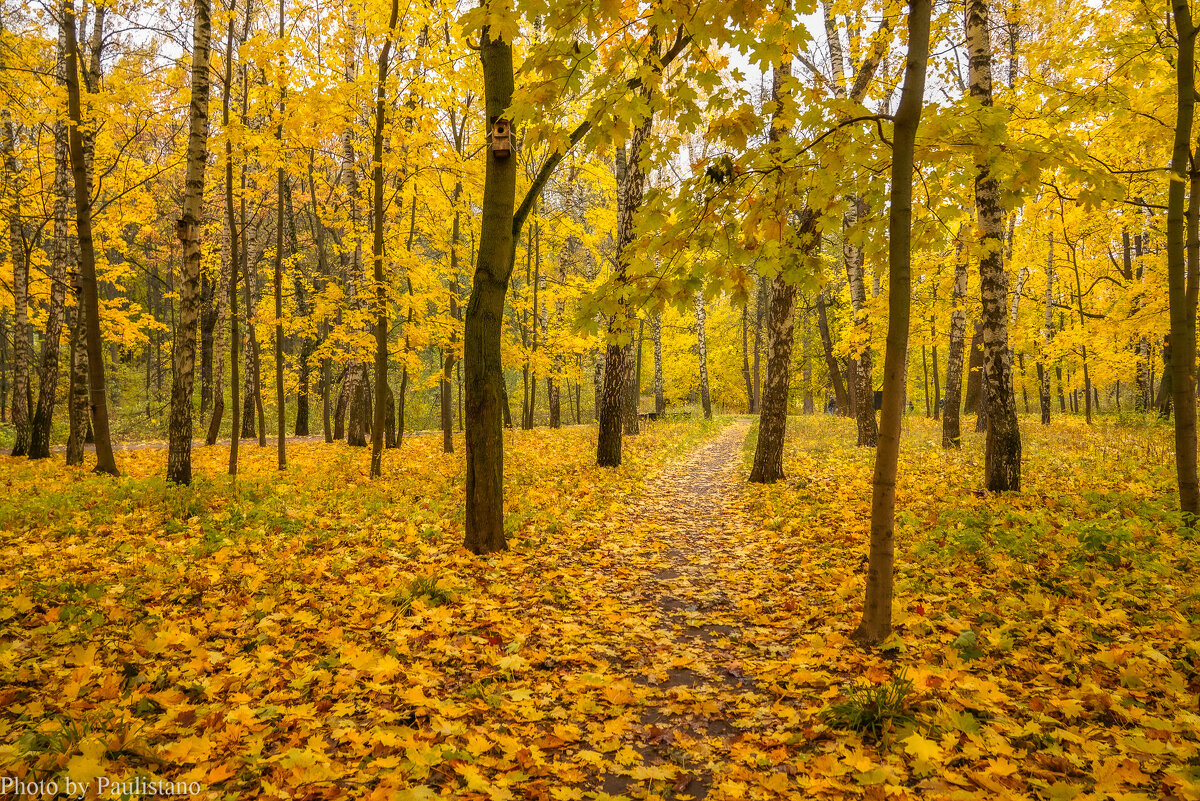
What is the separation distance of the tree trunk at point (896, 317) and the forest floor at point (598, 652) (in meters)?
0.44

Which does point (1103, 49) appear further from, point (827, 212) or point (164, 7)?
point (164, 7)

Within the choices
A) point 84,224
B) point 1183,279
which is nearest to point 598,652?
point 1183,279

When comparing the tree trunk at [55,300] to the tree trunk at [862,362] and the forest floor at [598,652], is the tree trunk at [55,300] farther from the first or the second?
the tree trunk at [862,362]

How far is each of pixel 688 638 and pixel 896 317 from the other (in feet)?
9.21

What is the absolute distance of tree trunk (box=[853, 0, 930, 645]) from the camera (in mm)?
3314

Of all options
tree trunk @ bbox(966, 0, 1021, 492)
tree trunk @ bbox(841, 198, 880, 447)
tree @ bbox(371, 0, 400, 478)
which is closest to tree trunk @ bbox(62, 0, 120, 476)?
tree @ bbox(371, 0, 400, 478)

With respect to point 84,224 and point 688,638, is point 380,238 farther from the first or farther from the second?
point 688,638

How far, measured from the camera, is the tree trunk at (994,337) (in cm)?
707

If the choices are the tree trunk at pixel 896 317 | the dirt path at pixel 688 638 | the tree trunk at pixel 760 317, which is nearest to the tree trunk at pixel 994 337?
the dirt path at pixel 688 638

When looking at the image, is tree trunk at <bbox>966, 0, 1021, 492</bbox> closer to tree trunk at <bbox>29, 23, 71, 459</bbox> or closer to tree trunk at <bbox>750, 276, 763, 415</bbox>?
tree trunk at <bbox>750, 276, 763, 415</bbox>

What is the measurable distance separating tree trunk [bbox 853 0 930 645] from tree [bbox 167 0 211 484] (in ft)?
29.7

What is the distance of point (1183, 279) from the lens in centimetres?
532

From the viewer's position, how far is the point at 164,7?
8328 mm

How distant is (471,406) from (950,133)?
4640mm
